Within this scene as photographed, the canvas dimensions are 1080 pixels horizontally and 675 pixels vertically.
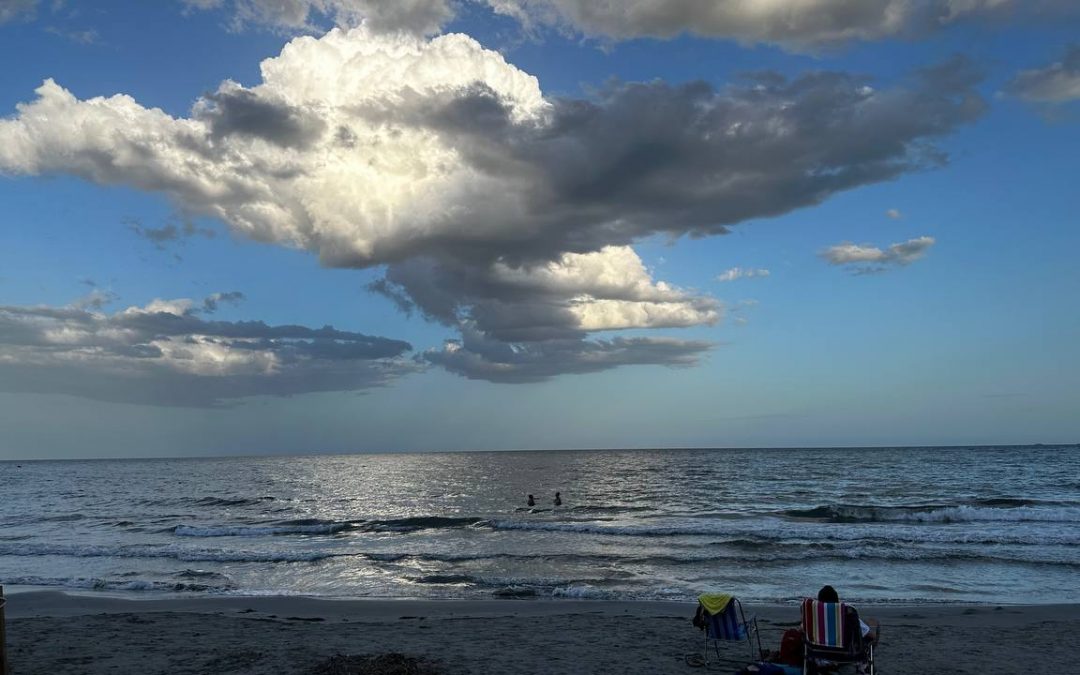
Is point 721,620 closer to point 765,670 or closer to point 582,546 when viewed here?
point 765,670

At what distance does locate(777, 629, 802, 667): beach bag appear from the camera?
28.2 ft

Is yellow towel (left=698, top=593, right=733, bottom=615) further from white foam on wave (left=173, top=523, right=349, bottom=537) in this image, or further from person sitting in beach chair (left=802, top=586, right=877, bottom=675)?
white foam on wave (left=173, top=523, right=349, bottom=537)

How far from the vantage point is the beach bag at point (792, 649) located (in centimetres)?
860

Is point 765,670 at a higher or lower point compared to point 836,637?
lower

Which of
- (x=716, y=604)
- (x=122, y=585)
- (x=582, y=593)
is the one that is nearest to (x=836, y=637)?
(x=716, y=604)

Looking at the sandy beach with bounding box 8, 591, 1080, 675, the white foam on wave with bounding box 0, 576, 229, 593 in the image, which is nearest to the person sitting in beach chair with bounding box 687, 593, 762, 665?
the sandy beach with bounding box 8, 591, 1080, 675

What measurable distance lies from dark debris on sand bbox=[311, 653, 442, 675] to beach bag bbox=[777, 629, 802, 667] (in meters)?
4.27

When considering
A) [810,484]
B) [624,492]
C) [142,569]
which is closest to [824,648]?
[142,569]

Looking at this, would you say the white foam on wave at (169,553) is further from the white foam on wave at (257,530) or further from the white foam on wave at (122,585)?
the white foam on wave at (257,530)

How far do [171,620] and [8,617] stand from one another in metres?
4.07

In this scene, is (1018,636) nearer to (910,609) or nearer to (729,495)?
(910,609)

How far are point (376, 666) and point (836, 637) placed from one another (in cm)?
541

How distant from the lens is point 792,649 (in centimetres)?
868

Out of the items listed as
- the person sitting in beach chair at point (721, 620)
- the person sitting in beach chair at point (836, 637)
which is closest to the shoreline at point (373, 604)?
the person sitting in beach chair at point (721, 620)
